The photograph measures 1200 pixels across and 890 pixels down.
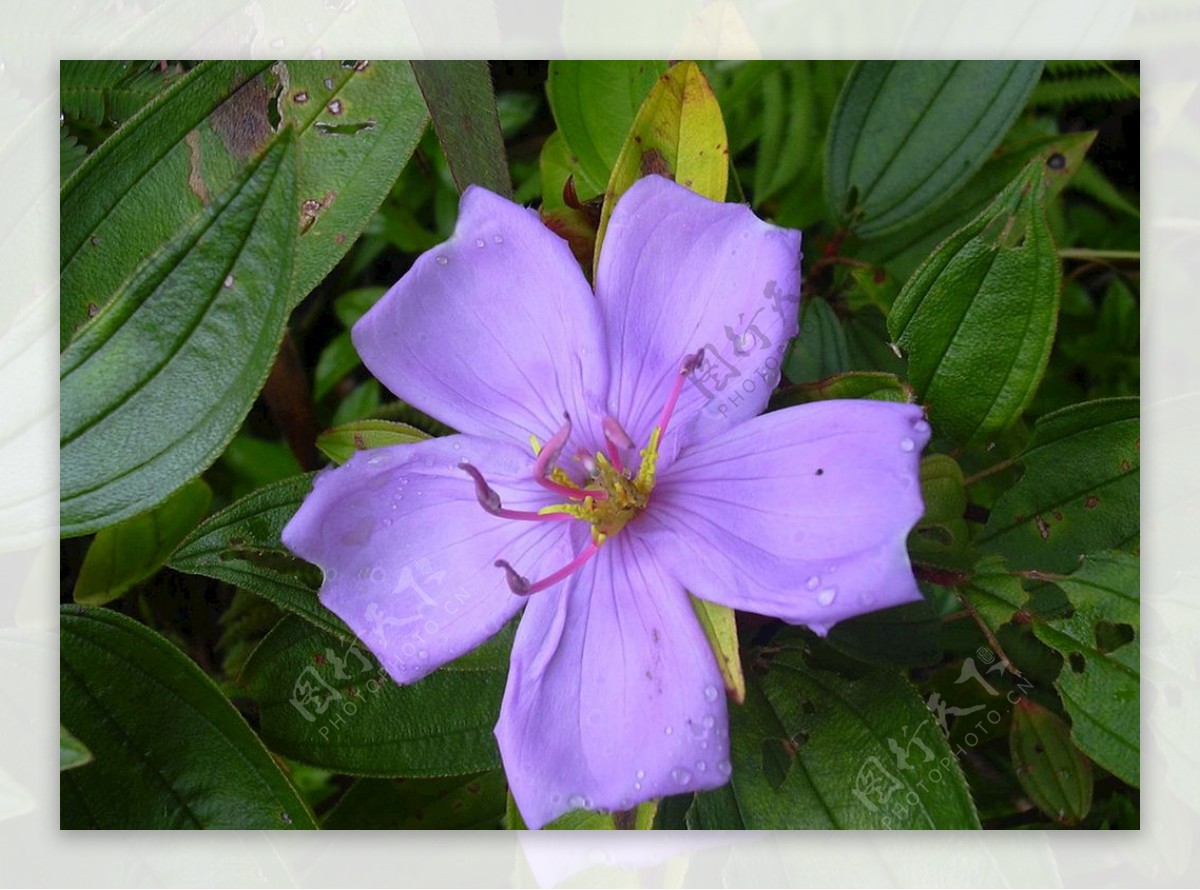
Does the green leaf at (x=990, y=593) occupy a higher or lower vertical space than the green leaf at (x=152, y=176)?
lower

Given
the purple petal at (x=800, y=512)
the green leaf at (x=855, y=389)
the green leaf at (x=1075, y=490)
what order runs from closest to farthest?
the purple petal at (x=800, y=512), the green leaf at (x=855, y=389), the green leaf at (x=1075, y=490)

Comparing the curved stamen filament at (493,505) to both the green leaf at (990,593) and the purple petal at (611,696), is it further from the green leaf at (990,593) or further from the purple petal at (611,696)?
the green leaf at (990,593)

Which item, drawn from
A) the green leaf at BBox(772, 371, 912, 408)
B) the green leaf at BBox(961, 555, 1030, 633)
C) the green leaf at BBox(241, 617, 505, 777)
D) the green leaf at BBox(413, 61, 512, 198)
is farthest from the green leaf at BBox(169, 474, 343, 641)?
the green leaf at BBox(961, 555, 1030, 633)

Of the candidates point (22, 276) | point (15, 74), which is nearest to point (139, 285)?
point (22, 276)

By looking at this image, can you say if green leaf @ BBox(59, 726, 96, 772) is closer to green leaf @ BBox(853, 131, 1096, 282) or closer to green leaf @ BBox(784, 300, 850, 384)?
green leaf @ BBox(784, 300, 850, 384)

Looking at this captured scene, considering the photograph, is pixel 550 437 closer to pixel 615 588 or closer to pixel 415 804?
pixel 615 588

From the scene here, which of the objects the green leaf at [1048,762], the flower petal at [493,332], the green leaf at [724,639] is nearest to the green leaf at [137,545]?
the flower petal at [493,332]

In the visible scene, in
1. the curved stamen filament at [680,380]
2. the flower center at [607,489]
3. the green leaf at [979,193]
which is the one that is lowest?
the flower center at [607,489]
